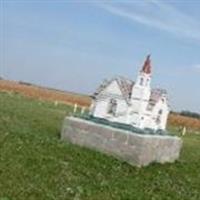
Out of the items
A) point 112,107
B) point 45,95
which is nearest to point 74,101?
point 45,95

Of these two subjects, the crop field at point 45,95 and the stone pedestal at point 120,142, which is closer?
the stone pedestal at point 120,142

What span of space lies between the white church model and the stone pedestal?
975 millimetres

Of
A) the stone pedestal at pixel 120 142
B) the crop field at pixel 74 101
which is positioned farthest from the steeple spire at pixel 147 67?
the crop field at pixel 74 101

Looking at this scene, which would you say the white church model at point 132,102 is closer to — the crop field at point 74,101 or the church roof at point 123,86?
the church roof at point 123,86

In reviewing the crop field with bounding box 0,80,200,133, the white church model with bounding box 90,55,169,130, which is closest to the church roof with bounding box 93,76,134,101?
the white church model with bounding box 90,55,169,130

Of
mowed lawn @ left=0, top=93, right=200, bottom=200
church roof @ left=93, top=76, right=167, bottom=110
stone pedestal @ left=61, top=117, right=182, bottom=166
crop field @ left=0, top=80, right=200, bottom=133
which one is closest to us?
mowed lawn @ left=0, top=93, right=200, bottom=200

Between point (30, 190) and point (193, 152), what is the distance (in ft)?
61.5

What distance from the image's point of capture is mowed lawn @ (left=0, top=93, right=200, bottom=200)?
65.5 ft

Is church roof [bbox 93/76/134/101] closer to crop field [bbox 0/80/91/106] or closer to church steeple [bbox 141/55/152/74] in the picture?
church steeple [bbox 141/55/152/74]

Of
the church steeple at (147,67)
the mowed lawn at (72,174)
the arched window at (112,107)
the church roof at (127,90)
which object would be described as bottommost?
the mowed lawn at (72,174)

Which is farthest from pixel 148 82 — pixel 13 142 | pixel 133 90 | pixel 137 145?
pixel 13 142

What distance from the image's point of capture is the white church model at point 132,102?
2873 centimetres

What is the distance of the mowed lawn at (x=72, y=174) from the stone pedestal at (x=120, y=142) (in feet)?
1.86

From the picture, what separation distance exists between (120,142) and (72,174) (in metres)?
5.55
